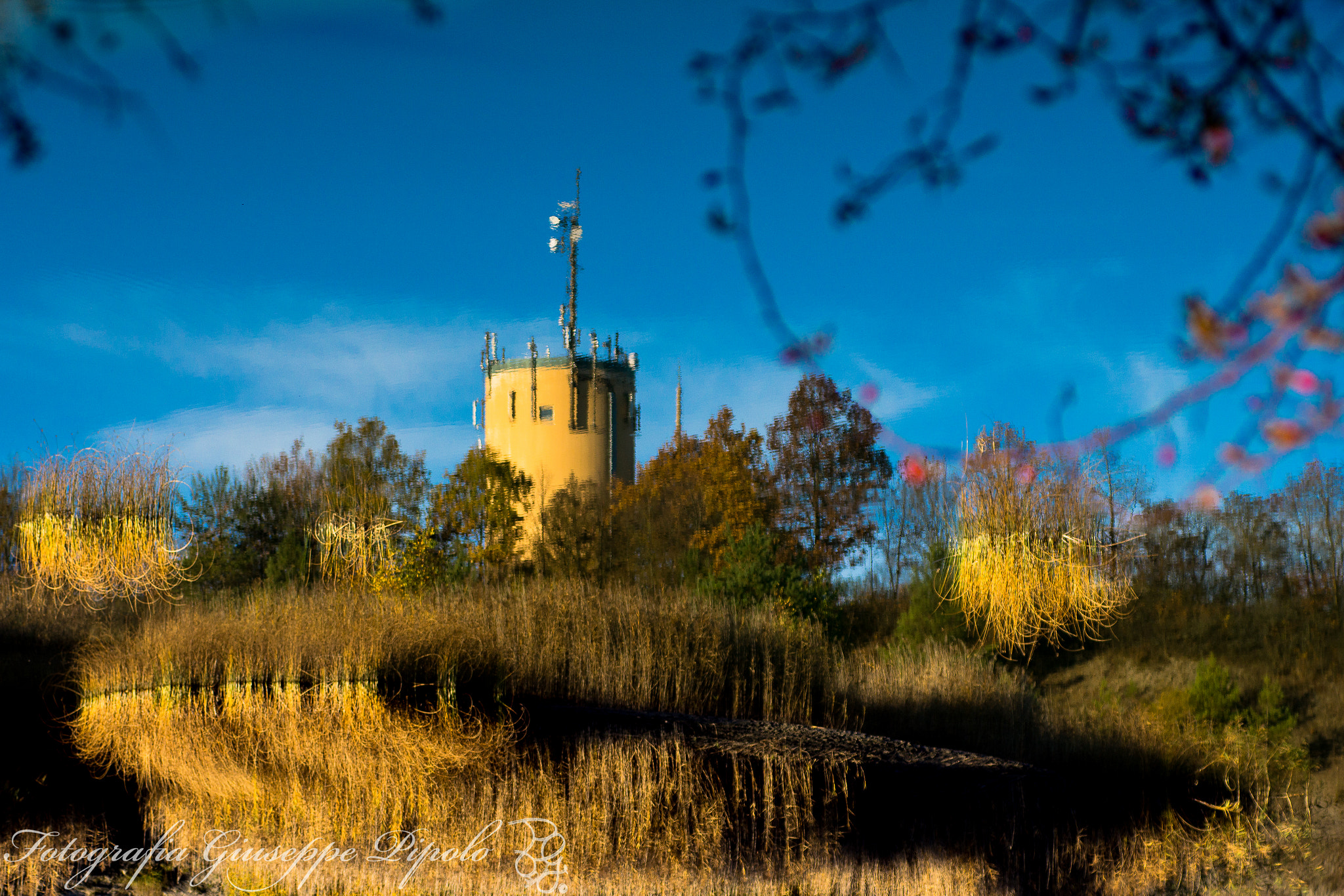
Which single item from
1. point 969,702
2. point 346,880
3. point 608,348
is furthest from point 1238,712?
point 608,348

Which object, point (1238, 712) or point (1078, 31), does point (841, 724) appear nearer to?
point (1238, 712)

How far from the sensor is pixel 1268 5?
2.74 meters

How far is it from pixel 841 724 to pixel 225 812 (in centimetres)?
858

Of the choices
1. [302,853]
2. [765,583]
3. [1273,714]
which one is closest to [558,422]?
[765,583]

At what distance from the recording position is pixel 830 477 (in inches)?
1143

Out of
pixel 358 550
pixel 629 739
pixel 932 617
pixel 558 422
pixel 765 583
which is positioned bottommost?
pixel 629 739

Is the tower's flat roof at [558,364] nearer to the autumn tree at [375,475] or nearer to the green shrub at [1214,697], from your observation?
the autumn tree at [375,475]

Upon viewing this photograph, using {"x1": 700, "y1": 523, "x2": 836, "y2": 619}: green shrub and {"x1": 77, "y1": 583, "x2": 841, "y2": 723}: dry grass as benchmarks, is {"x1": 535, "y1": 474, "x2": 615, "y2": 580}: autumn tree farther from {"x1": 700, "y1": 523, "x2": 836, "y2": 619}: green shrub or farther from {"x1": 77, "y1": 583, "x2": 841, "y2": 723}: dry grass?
{"x1": 77, "y1": 583, "x2": 841, "y2": 723}: dry grass

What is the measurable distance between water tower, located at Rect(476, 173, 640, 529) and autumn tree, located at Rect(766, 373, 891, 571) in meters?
9.13

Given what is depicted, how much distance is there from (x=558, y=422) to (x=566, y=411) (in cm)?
49

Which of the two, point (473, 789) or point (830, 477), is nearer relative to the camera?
point (473, 789)

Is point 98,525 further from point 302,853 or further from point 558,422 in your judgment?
point 558,422

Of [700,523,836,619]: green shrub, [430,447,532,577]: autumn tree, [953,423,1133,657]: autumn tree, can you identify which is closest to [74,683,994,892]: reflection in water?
[953,423,1133,657]: autumn tree

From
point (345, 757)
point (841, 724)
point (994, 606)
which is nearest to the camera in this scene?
point (345, 757)
